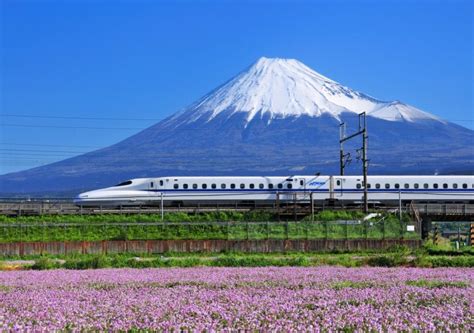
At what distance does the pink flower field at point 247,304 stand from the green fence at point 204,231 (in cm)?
2270

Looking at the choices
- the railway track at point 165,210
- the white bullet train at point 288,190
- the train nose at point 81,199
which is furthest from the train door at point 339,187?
the train nose at point 81,199

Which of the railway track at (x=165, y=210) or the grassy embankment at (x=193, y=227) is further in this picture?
the railway track at (x=165, y=210)

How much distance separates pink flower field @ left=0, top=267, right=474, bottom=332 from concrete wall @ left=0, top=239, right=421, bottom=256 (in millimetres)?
18902

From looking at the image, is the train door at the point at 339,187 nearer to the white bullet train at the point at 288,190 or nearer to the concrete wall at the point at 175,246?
the white bullet train at the point at 288,190

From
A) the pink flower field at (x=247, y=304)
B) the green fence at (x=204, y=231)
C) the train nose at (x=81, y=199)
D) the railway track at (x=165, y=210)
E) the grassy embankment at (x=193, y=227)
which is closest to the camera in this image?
the pink flower field at (x=247, y=304)

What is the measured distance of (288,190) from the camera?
66312 millimetres

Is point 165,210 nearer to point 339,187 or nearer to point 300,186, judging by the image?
point 300,186

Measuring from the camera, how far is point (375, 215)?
2046 inches

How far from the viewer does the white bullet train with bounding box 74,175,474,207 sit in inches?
2549

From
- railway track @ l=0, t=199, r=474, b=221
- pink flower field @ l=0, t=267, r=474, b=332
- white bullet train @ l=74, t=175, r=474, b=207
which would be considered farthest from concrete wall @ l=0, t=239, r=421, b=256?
white bullet train @ l=74, t=175, r=474, b=207

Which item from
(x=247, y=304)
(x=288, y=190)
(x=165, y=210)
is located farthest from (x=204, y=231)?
(x=247, y=304)

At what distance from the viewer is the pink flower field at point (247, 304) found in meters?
9.68

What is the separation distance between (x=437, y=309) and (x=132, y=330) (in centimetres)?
449

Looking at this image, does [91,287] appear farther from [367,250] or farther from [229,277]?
[367,250]
